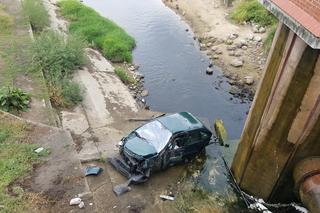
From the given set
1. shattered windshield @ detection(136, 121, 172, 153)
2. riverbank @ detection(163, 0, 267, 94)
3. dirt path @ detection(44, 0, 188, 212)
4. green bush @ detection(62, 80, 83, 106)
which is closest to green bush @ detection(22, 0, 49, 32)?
dirt path @ detection(44, 0, 188, 212)

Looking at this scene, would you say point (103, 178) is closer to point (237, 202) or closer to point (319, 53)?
point (237, 202)

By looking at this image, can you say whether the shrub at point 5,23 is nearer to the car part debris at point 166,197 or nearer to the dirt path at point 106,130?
the dirt path at point 106,130

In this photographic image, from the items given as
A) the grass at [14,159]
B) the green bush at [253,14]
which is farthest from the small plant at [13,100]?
the green bush at [253,14]

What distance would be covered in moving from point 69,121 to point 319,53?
419 inches

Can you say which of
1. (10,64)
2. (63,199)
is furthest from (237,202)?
(10,64)

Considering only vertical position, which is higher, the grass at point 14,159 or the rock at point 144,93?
the grass at point 14,159

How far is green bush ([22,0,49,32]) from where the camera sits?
79.2 ft

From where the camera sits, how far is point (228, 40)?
2672cm

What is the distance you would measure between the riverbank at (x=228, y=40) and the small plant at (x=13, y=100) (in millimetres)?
11677

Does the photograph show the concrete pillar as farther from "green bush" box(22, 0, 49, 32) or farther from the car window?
"green bush" box(22, 0, 49, 32)

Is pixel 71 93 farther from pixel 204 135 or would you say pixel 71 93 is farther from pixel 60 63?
pixel 204 135

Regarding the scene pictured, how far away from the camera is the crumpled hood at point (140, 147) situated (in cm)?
1360

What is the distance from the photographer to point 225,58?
82.8ft

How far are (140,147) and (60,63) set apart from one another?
822cm
